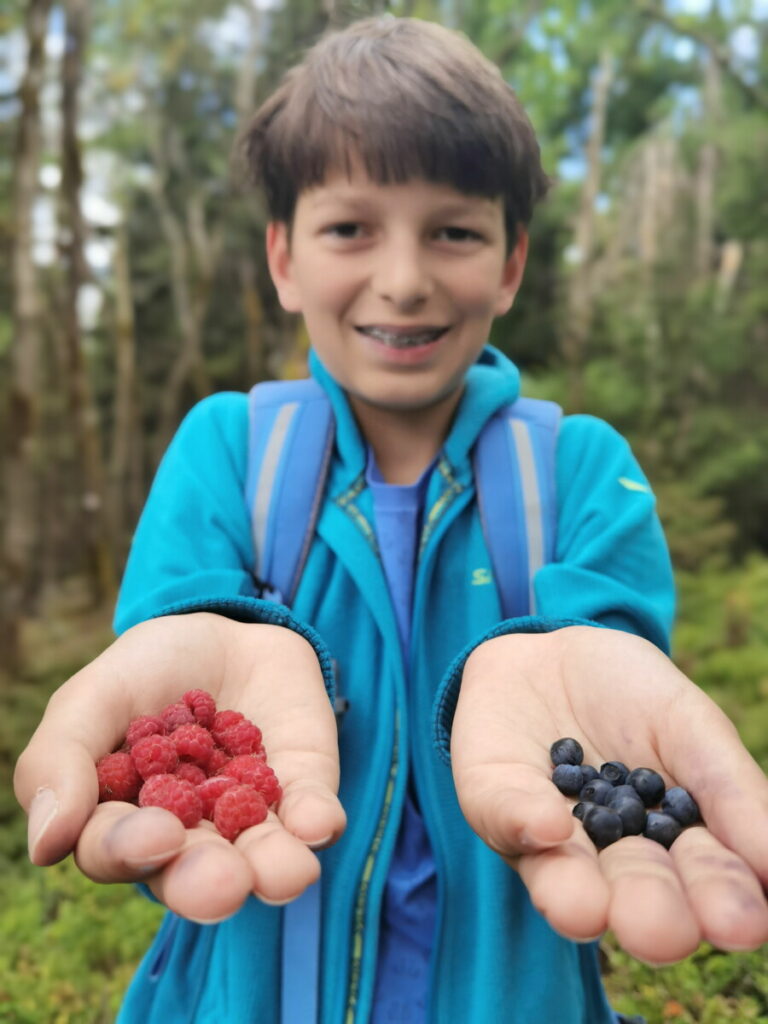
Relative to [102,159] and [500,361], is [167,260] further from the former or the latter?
[500,361]

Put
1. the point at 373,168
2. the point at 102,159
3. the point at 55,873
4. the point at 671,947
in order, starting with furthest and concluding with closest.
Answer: the point at 102,159 < the point at 55,873 < the point at 373,168 < the point at 671,947

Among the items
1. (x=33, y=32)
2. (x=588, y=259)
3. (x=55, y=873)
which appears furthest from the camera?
(x=588, y=259)

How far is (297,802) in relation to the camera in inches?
49.9

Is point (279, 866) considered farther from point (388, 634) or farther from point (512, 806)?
point (388, 634)

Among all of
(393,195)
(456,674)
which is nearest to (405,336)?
(393,195)

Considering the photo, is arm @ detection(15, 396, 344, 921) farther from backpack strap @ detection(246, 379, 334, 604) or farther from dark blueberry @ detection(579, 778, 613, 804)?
dark blueberry @ detection(579, 778, 613, 804)

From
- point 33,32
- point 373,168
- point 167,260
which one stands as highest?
point 33,32

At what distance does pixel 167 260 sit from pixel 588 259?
6.83 metres

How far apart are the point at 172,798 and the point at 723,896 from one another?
702 millimetres

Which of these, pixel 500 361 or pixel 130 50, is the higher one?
pixel 130 50

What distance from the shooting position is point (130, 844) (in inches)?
42.6

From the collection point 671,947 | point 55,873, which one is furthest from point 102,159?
point 671,947

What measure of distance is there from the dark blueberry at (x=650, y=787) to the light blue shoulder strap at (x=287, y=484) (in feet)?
1.87

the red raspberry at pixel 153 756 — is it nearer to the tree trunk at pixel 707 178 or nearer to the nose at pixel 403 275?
the nose at pixel 403 275
